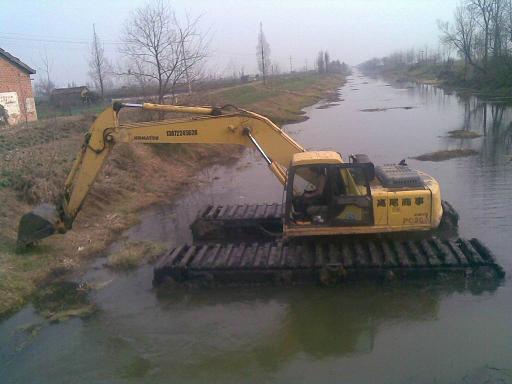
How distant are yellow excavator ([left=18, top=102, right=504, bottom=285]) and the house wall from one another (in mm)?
18036

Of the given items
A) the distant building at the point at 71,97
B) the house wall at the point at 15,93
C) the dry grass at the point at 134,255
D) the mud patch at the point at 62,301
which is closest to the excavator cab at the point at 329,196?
the dry grass at the point at 134,255

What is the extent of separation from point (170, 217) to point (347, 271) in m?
6.77

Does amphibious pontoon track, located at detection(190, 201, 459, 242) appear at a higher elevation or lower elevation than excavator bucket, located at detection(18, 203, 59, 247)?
lower

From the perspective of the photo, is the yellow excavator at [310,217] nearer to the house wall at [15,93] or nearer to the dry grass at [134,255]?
the dry grass at [134,255]

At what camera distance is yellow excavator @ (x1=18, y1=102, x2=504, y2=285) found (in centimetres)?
848

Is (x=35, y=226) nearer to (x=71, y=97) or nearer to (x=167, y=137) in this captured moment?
(x=167, y=137)

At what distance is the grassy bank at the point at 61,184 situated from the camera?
32.1ft

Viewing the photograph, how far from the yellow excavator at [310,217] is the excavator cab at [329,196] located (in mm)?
19

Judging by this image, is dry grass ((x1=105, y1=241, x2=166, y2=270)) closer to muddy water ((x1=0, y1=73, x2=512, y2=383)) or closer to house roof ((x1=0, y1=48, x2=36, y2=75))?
muddy water ((x1=0, y1=73, x2=512, y2=383))

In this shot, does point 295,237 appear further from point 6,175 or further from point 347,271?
point 6,175

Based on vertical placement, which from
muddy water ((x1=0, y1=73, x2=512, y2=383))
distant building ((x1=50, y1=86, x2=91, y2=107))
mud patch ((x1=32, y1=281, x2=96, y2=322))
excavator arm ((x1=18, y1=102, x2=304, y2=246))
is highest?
distant building ((x1=50, y1=86, x2=91, y2=107))

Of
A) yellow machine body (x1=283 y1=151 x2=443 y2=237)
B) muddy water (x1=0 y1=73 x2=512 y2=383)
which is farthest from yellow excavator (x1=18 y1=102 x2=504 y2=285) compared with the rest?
muddy water (x1=0 y1=73 x2=512 y2=383)

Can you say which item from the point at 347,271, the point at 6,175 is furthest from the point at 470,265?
the point at 6,175

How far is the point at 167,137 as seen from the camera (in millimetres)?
9961
